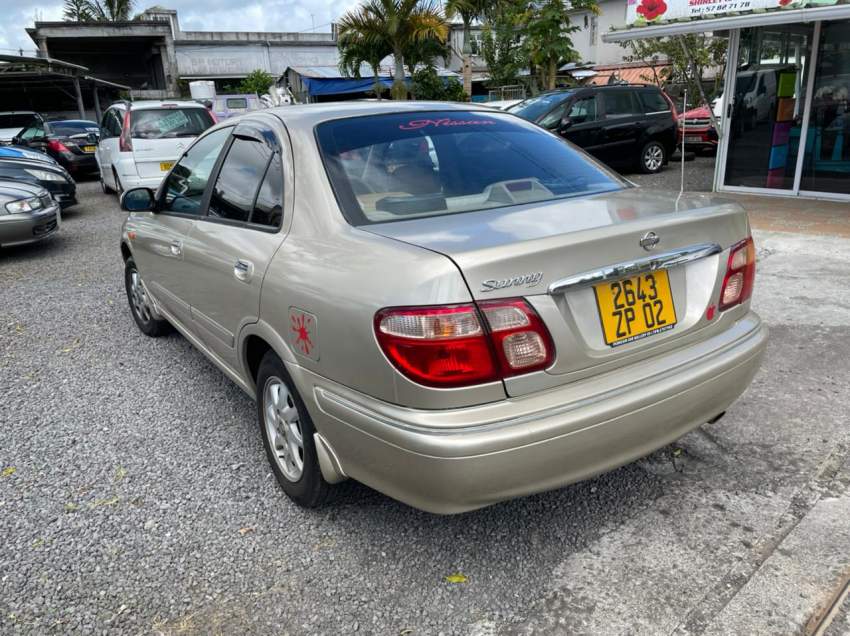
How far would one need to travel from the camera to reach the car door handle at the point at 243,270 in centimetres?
272

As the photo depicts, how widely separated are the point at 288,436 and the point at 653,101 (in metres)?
12.4

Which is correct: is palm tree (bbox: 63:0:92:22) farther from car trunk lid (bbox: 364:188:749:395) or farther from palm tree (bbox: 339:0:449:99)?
car trunk lid (bbox: 364:188:749:395)

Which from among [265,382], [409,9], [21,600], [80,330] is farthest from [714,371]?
[409,9]

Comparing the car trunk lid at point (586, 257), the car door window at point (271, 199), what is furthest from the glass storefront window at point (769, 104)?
the car door window at point (271, 199)

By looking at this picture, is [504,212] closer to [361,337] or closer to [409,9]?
[361,337]

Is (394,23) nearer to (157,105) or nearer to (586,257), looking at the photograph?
(157,105)

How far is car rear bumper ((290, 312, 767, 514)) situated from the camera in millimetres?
1958

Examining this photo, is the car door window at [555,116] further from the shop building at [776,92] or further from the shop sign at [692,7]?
the shop sign at [692,7]

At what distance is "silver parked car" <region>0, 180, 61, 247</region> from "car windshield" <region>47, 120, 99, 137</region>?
8543 millimetres

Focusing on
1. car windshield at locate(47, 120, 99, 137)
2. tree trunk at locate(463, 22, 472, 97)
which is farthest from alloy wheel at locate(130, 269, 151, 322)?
tree trunk at locate(463, 22, 472, 97)

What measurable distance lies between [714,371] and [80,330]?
185 inches

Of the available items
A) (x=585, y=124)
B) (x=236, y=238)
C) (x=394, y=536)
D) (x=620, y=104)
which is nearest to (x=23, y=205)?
(x=236, y=238)

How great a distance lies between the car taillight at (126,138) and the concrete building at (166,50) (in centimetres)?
2166

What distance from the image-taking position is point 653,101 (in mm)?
13117
